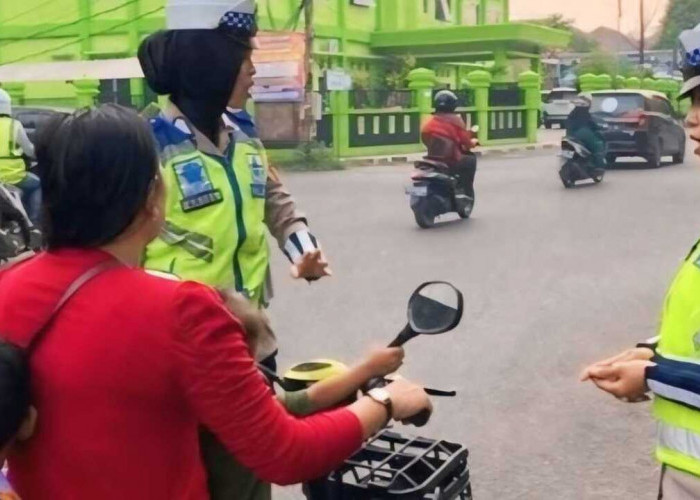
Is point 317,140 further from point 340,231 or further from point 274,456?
point 274,456

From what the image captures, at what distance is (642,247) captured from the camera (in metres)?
11.4

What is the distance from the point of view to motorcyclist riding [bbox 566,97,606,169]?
1775cm

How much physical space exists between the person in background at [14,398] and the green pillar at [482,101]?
28.8 m

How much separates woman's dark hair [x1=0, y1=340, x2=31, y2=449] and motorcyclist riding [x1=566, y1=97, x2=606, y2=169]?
16.4m

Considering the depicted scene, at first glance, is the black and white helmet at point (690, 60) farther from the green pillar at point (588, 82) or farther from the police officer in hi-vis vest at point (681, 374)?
the green pillar at point (588, 82)

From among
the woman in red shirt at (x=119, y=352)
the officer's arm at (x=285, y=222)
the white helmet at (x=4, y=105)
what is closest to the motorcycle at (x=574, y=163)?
the white helmet at (x=4, y=105)

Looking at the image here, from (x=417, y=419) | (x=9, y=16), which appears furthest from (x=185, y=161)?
(x=9, y=16)

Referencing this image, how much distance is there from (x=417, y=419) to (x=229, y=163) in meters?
1.19

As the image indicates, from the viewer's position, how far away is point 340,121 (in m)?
26.3

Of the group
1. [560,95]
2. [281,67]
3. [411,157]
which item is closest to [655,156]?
[411,157]

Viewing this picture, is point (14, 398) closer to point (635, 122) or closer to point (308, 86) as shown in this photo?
point (635, 122)

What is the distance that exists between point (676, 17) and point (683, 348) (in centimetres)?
8480

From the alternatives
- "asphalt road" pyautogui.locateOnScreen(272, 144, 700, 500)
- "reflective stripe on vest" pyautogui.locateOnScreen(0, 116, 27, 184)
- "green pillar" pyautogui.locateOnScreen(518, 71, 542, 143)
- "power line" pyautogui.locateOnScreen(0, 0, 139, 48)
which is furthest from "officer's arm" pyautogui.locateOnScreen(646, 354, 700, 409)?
"green pillar" pyautogui.locateOnScreen(518, 71, 542, 143)

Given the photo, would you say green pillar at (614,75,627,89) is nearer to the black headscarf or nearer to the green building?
the green building
